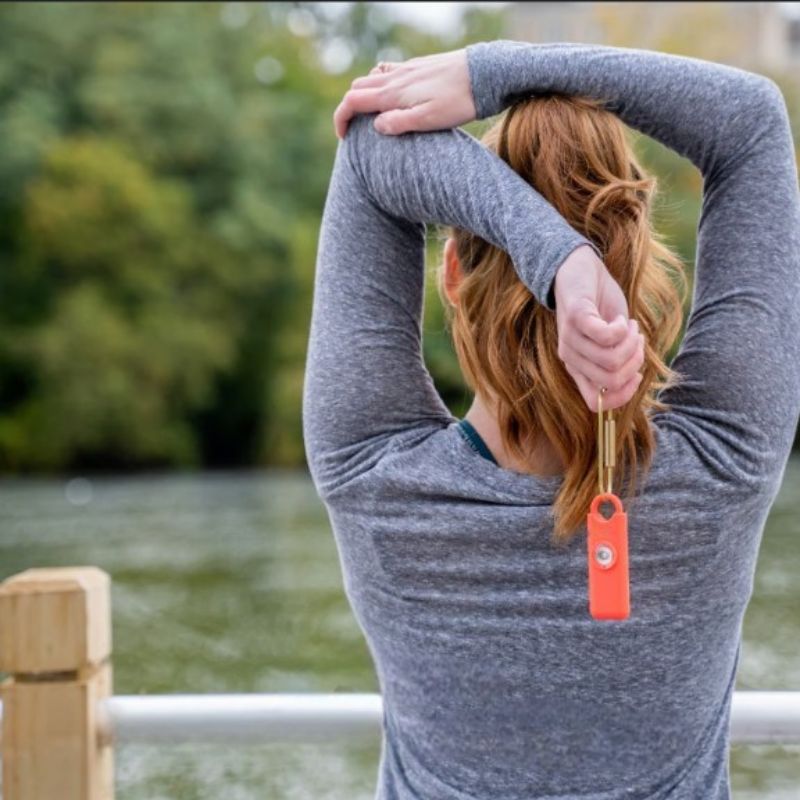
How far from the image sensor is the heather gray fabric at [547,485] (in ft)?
3.07

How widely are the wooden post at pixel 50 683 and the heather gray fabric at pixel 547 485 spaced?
39 cm

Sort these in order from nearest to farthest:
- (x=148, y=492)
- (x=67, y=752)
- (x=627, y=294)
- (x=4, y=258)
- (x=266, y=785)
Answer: (x=627, y=294) < (x=67, y=752) < (x=266, y=785) < (x=148, y=492) < (x=4, y=258)

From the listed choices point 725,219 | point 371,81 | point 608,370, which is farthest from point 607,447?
point 371,81

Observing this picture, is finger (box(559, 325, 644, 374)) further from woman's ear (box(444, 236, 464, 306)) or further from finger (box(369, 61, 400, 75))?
finger (box(369, 61, 400, 75))

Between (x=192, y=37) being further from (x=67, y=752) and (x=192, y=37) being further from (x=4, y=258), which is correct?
(x=67, y=752)

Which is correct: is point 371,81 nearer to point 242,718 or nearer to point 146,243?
point 242,718

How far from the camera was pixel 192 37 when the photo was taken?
1200 inches

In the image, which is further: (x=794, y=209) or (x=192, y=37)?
(x=192, y=37)

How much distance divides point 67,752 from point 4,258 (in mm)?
28893

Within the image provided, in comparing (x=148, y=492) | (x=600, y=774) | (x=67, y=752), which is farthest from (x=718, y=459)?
(x=148, y=492)

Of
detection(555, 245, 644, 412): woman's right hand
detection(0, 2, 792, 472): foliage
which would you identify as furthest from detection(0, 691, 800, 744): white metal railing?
detection(0, 2, 792, 472): foliage

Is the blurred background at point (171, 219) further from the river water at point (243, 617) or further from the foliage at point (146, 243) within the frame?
the river water at point (243, 617)

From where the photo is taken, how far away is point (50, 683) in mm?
1301

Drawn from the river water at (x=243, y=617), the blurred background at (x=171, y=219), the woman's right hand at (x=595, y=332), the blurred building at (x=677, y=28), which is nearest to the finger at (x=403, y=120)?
the woman's right hand at (x=595, y=332)
